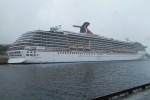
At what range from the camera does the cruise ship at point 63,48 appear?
3533 inches

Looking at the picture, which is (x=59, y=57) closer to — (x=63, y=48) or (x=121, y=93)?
(x=63, y=48)

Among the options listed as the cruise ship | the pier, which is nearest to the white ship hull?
the cruise ship

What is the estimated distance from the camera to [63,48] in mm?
99125

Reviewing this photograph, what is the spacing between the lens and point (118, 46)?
128625 millimetres

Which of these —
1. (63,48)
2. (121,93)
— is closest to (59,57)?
(63,48)

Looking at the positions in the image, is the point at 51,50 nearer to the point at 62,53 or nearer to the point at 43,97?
the point at 62,53

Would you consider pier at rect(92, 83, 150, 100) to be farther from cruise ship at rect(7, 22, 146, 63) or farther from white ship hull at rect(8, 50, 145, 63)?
cruise ship at rect(7, 22, 146, 63)

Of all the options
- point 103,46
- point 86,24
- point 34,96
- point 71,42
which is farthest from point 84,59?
point 34,96

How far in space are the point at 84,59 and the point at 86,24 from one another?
27.6 metres

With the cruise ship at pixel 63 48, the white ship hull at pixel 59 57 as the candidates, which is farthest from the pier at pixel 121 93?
the cruise ship at pixel 63 48

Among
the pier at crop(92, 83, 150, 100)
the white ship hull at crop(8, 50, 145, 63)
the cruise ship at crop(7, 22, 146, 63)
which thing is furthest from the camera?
the cruise ship at crop(7, 22, 146, 63)

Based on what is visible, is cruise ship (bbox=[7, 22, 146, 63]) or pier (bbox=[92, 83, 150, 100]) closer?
pier (bbox=[92, 83, 150, 100])

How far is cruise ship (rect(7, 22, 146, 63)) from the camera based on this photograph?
89750 millimetres

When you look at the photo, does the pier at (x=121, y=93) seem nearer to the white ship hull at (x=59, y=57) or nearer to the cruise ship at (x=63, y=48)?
the white ship hull at (x=59, y=57)
